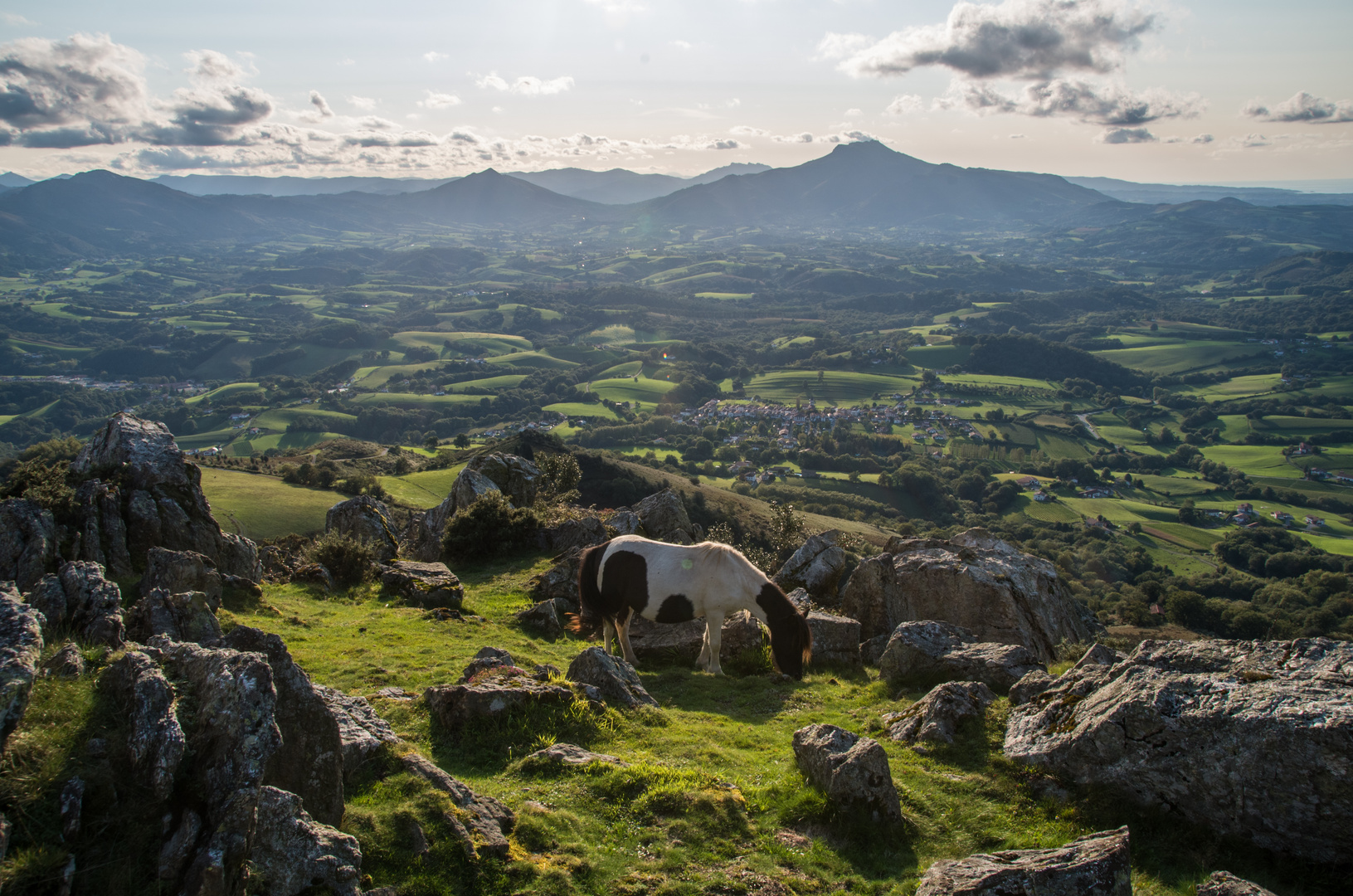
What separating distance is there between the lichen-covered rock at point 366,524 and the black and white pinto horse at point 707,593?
15603mm

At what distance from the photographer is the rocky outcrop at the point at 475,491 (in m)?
30.0

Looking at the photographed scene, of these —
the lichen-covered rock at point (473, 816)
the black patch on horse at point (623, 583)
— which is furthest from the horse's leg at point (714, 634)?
the lichen-covered rock at point (473, 816)

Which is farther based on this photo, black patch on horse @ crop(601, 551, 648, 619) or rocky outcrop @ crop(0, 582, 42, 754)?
black patch on horse @ crop(601, 551, 648, 619)

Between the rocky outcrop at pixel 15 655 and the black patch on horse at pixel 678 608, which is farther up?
the rocky outcrop at pixel 15 655

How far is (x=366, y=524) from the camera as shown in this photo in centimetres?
2811

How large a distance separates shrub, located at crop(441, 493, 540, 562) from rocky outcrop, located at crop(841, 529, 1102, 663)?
14.1m

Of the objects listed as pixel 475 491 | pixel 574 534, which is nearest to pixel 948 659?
pixel 574 534

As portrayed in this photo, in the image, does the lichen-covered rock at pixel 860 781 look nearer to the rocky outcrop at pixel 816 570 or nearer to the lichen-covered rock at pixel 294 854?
the lichen-covered rock at pixel 294 854

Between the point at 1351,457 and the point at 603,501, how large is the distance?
17167 cm

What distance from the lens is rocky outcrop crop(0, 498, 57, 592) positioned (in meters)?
14.4

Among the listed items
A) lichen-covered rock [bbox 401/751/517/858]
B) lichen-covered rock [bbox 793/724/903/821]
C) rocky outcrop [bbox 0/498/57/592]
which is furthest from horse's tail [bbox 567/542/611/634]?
rocky outcrop [bbox 0/498/57/592]

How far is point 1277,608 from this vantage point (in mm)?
65188

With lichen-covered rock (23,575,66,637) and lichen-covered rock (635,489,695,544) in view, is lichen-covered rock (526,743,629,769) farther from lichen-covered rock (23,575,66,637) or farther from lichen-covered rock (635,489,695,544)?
lichen-covered rock (635,489,695,544)

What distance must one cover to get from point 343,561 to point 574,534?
8742 millimetres
